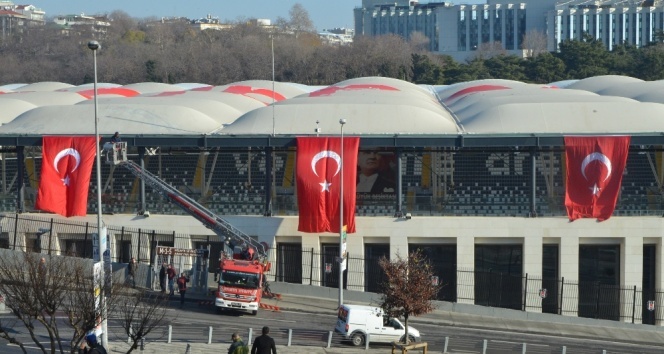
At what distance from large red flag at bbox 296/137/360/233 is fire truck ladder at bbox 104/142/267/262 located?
2509 mm

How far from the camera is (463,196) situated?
169 ft

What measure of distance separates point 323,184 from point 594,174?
37.3ft

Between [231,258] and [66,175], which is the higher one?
[66,175]

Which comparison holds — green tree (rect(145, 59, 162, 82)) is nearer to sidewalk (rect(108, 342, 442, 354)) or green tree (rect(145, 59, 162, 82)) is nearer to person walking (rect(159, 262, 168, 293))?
person walking (rect(159, 262, 168, 293))

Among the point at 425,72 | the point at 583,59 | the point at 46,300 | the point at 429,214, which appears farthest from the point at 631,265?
the point at 425,72

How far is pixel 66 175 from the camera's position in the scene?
50719 millimetres

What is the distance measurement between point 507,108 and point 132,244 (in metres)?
18.2

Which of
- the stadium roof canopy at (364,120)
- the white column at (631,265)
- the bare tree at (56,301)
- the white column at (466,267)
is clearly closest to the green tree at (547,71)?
the stadium roof canopy at (364,120)

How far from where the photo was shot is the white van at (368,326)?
36375mm

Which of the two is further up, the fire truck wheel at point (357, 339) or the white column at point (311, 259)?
the white column at point (311, 259)

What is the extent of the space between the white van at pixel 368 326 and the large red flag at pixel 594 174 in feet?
48.1

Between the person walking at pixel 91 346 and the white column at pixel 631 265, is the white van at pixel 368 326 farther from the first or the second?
the white column at pixel 631 265

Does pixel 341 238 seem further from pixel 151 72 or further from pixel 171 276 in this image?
pixel 151 72

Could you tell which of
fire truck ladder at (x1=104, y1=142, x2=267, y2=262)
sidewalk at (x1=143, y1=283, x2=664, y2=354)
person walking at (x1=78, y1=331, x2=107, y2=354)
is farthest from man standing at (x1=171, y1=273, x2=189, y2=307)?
person walking at (x1=78, y1=331, x2=107, y2=354)
